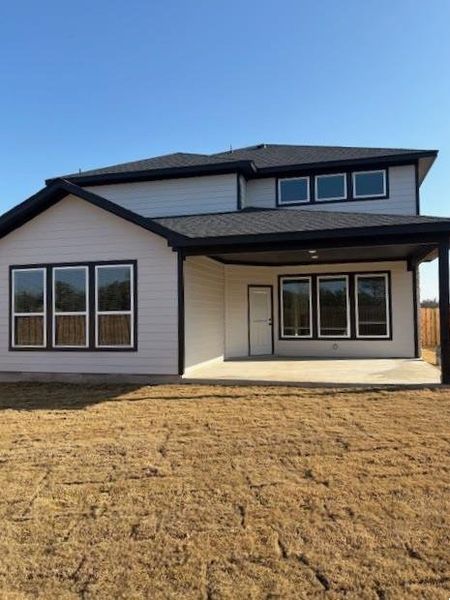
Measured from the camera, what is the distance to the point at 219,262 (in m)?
13.3

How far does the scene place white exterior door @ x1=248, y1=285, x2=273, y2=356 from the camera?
14.0 meters

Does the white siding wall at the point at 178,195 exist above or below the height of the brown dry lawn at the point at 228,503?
above

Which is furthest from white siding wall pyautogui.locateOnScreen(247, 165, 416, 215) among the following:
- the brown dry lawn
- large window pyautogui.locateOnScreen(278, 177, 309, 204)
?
the brown dry lawn

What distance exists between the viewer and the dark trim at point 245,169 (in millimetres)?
12477

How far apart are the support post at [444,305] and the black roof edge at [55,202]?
486 centimetres

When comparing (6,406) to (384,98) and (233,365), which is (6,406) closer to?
(233,365)

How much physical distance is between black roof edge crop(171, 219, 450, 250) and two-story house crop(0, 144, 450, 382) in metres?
0.02

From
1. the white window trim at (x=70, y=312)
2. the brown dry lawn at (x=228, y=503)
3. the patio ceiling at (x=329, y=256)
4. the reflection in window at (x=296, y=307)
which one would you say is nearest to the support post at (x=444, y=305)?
the brown dry lawn at (x=228, y=503)

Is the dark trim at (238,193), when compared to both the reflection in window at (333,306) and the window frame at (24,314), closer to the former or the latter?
the reflection in window at (333,306)

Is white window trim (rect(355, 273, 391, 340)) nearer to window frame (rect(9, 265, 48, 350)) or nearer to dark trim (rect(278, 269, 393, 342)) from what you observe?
dark trim (rect(278, 269, 393, 342))

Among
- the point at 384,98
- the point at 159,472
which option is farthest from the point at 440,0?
the point at 159,472

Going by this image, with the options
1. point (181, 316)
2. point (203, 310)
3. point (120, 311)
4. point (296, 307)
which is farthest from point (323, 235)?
point (296, 307)

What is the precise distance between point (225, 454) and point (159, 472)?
0.81 meters

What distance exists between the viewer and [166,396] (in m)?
8.33
